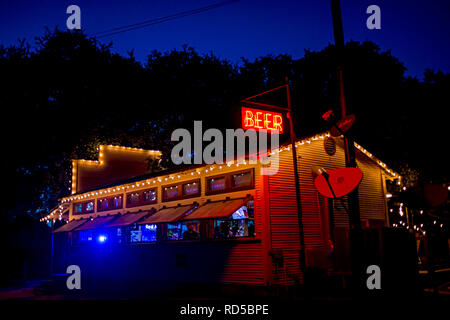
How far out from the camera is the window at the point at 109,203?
67.0 ft

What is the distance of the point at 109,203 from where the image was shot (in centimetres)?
2116

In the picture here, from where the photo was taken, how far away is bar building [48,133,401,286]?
518 inches

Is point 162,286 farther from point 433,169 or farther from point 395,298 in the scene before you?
point 433,169

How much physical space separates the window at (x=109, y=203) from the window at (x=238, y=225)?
7224mm

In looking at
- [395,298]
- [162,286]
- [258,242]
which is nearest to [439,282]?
[258,242]

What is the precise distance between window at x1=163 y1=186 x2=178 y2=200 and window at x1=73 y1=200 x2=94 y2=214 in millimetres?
7183

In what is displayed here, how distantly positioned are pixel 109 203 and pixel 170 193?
5517 millimetres

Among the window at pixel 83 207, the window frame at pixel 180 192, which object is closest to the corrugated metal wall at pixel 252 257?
the window frame at pixel 180 192

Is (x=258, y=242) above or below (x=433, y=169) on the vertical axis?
below

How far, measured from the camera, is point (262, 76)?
38.6m

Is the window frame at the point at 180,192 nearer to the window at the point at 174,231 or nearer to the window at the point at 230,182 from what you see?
the window at the point at 230,182

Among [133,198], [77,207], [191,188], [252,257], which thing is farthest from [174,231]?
[77,207]

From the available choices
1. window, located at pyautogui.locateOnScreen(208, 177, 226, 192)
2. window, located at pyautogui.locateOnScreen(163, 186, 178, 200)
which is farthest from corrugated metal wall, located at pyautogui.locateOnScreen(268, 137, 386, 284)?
window, located at pyautogui.locateOnScreen(163, 186, 178, 200)
